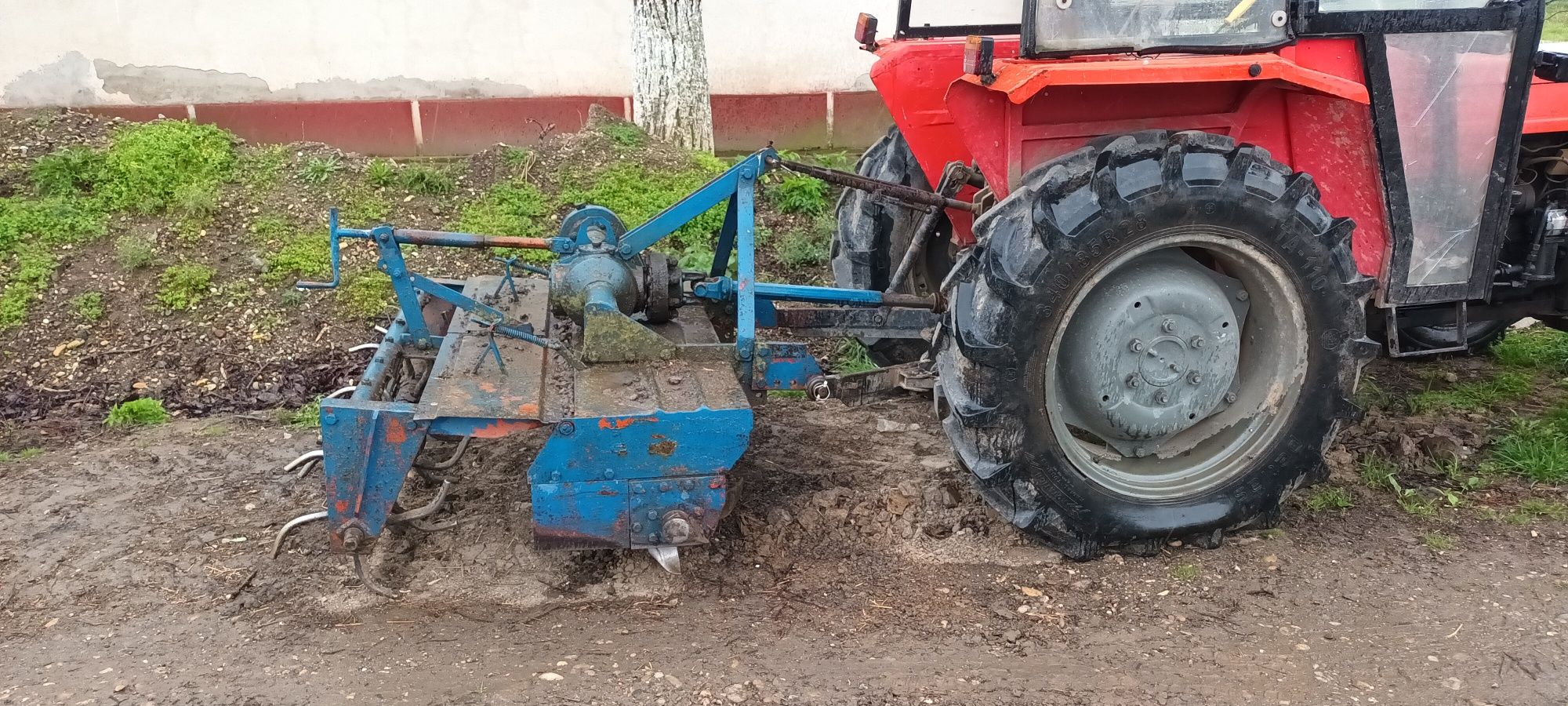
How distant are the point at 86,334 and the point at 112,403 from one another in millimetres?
698

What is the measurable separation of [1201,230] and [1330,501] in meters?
1.25

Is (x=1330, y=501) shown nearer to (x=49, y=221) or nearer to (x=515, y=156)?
(x=515, y=156)

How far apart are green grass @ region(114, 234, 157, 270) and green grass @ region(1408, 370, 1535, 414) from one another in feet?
20.1

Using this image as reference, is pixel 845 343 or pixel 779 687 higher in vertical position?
pixel 845 343

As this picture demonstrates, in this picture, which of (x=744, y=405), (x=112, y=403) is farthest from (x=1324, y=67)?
(x=112, y=403)

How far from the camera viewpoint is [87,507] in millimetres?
3922

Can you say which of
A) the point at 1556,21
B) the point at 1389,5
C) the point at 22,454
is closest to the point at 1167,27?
the point at 1389,5

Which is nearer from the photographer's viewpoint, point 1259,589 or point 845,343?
point 1259,589

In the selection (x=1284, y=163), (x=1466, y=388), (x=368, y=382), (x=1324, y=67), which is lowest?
(x=1466, y=388)

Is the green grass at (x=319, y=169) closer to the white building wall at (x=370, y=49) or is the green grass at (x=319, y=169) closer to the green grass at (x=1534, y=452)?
the white building wall at (x=370, y=49)

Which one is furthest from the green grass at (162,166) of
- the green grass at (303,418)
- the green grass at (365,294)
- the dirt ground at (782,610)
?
the dirt ground at (782,610)

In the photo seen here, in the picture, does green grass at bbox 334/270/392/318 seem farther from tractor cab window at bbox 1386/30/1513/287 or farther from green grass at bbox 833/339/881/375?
tractor cab window at bbox 1386/30/1513/287

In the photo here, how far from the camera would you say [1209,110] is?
337 cm

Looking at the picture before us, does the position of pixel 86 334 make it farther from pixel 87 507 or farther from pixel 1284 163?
pixel 1284 163
